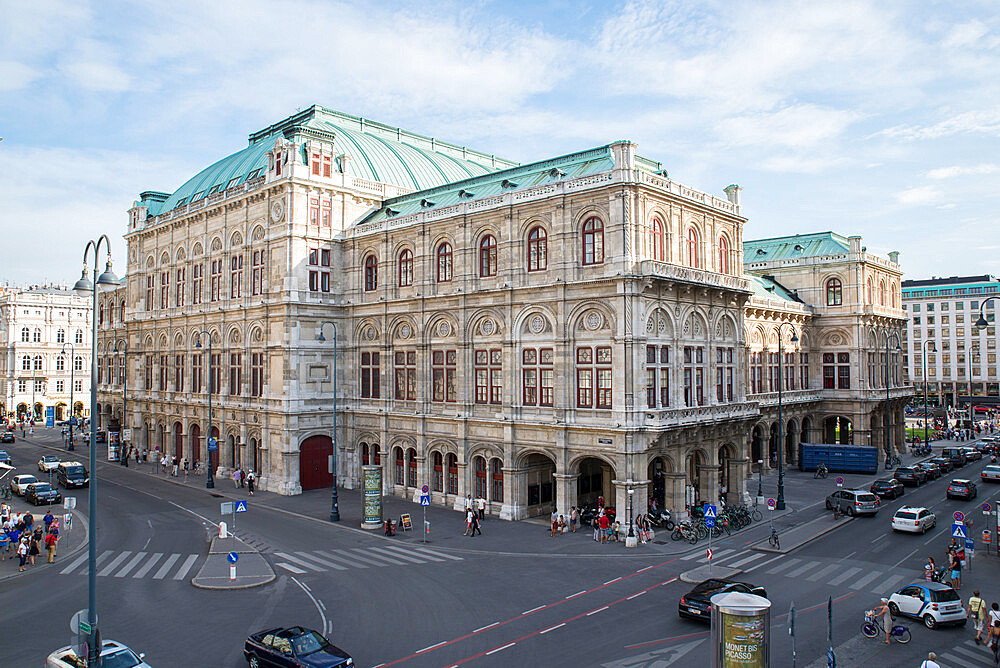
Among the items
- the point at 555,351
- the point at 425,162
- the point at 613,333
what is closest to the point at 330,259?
the point at 425,162

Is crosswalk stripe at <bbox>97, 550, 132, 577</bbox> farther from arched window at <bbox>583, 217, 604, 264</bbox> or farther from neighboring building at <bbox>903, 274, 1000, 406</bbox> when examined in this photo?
neighboring building at <bbox>903, 274, 1000, 406</bbox>

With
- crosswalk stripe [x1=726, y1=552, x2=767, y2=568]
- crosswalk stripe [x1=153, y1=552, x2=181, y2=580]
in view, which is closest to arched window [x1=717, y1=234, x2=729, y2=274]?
crosswalk stripe [x1=726, y1=552, x2=767, y2=568]

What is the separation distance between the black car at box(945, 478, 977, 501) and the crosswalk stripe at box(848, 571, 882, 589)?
22.1 m

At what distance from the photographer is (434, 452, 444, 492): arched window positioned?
47562 millimetres

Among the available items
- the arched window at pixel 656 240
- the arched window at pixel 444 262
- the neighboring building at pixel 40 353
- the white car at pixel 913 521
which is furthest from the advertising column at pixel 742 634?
the neighboring building at pixel 40 353

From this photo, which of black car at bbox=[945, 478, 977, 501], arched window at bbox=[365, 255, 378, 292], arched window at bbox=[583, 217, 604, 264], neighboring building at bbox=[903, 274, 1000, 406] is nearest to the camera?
arched window at bbox=[583, 217, 604, 264]

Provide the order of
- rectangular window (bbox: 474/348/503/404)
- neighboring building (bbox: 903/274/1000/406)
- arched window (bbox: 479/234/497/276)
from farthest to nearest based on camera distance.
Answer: neighboring building (bbox: 903/274/1000/406), arched window (bbox: 479/234/497/276), rectangular window (bbox: 474/348/503/404)

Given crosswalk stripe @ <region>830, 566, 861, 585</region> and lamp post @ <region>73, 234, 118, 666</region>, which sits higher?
lamp post @ <region>73, 234, 118, 666</region>

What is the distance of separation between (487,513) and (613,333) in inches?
553

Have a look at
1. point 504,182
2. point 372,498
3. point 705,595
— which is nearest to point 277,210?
point 504,182

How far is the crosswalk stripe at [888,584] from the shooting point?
28875mm

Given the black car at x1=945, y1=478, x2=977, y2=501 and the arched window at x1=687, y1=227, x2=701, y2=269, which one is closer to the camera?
the arched window at x1=687, y1=227, x2=701, y2=269

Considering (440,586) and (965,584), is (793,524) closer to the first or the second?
(965,584)

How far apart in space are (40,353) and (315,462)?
81.3 meters
